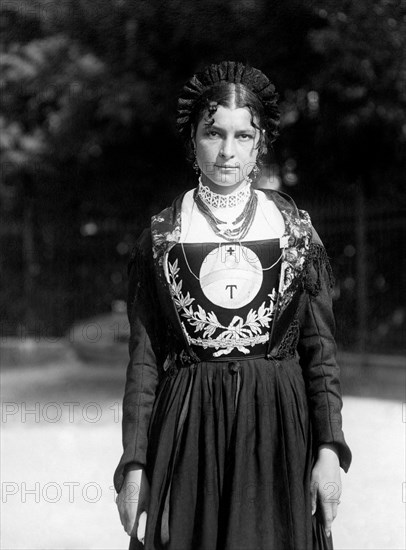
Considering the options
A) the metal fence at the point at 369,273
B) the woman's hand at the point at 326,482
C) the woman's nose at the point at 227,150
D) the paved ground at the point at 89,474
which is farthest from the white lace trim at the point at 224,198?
the metal fence at the point at 369,273

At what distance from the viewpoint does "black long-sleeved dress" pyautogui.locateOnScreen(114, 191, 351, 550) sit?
74.2 inches

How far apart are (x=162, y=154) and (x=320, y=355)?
312 inches

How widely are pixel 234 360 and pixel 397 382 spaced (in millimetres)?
7052

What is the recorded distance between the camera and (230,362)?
197 cm

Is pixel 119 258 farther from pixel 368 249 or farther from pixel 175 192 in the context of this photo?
pixel 368 249

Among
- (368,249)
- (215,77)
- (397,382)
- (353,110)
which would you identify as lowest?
(397,382)

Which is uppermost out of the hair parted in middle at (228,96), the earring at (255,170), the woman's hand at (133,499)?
the hair parted in middle at (228,96)

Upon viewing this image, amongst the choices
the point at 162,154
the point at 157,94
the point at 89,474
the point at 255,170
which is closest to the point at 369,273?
the point at 162,154

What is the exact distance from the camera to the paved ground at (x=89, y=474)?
405 cm

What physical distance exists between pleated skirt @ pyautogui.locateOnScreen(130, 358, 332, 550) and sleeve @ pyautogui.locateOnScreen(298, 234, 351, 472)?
0.04 meters

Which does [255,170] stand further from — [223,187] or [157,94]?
[157,94]

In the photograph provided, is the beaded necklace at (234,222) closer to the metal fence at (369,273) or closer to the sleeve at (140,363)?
the sleeve at (140,363)

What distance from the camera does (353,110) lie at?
27.3 feet

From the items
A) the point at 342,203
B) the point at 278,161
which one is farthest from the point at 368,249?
the point at 278,161
